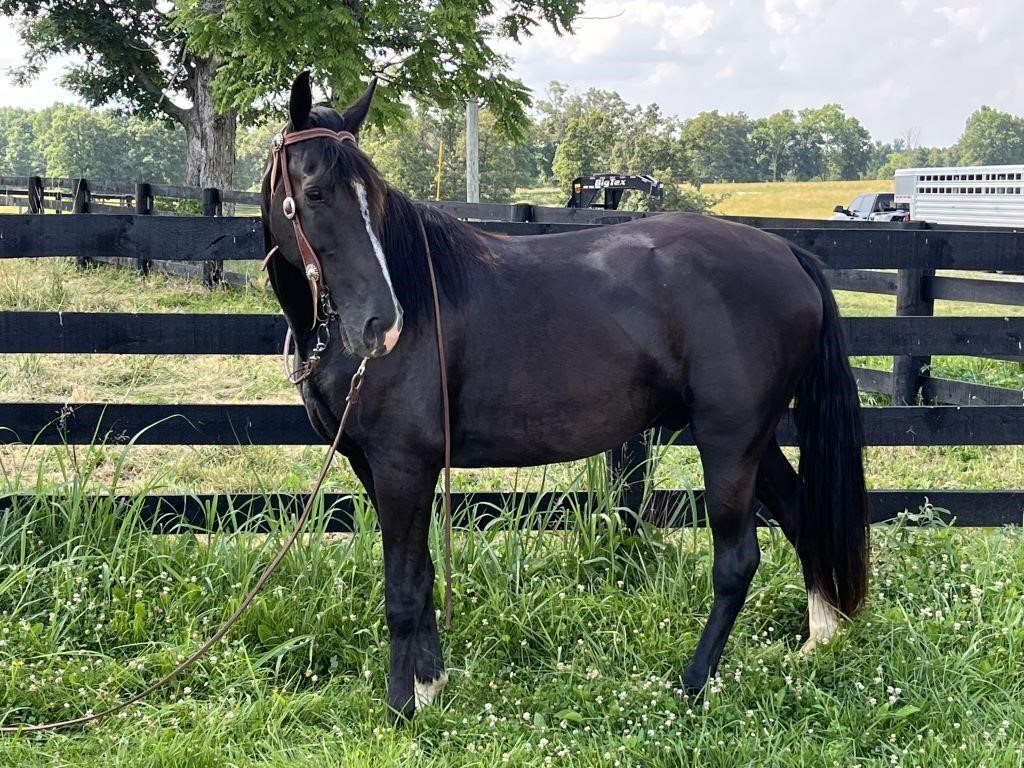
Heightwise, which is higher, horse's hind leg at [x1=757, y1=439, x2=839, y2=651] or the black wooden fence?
the black wooden fence

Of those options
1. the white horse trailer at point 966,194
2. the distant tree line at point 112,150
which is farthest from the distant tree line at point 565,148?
the white horse trailer at point 966,194

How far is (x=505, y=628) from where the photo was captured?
3355mm

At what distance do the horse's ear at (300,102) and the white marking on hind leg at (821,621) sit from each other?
2455mm

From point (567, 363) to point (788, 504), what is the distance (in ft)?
3.70

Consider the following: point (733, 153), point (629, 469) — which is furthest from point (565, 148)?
point (733, 153)

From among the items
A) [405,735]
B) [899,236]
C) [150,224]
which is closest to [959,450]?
[899,236]

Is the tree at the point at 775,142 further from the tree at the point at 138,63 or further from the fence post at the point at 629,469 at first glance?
the fence post at the point at 629,469

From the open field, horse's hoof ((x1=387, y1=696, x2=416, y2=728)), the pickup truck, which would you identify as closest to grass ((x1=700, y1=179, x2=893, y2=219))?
the open field

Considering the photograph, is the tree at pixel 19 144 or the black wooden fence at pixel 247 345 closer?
the black wooden fence at pixel 247 345

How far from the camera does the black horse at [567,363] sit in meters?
2.80

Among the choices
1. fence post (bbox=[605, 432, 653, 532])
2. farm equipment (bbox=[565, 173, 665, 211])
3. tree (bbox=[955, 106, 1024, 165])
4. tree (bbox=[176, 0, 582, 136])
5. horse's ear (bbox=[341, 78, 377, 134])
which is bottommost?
fence post (bbox=[605, 432, 653, 532])

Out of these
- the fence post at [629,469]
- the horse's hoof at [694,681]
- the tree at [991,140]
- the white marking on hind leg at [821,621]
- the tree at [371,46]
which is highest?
the tree at [991,140]

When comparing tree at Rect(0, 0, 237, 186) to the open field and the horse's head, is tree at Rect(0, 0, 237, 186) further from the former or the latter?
the open field

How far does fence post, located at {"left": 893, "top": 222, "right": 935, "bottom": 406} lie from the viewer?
21.4ft
